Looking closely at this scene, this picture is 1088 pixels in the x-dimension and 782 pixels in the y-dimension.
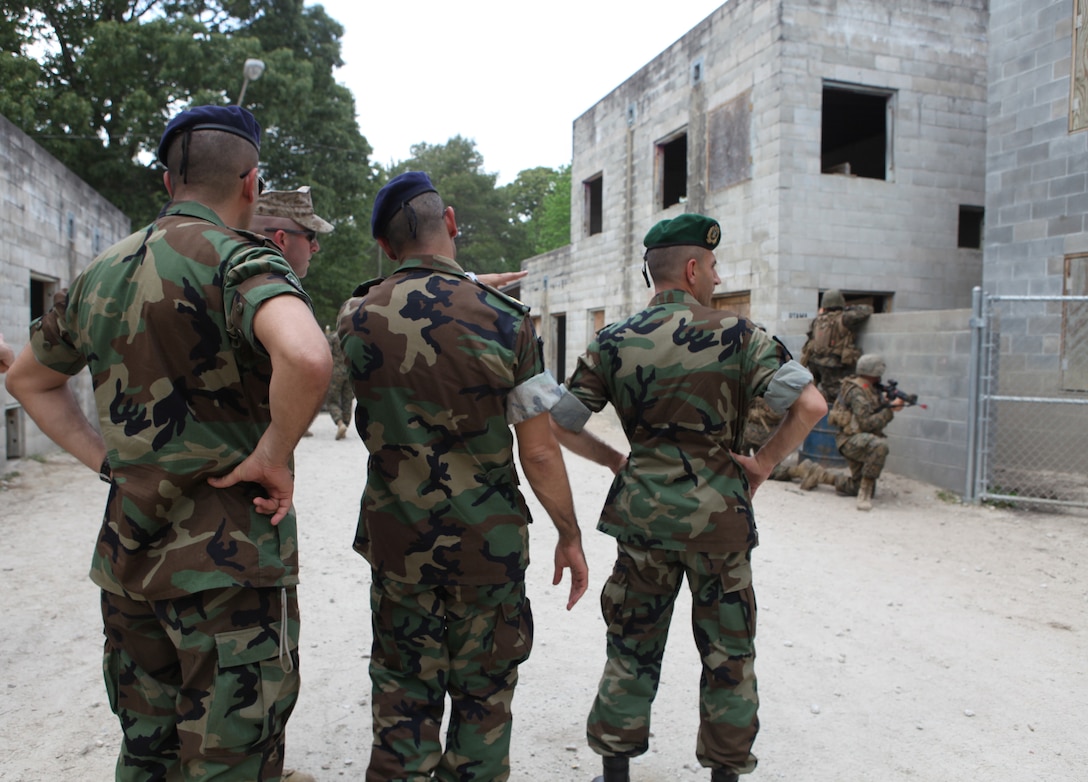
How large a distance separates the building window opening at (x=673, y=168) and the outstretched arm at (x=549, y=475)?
11.7 m

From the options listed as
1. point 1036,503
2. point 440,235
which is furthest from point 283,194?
point 1036,503

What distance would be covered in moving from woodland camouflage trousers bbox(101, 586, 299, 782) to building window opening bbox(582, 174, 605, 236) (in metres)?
15.4

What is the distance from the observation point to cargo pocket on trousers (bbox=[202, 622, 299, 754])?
5.63 ft

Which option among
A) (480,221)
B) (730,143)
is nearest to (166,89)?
(730,143)

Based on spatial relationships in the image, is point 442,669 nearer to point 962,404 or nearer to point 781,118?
point 962,404

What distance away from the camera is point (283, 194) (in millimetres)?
3438

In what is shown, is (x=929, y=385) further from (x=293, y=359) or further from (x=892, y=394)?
(x=293, y=359)

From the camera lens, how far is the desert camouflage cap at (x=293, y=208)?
333cm

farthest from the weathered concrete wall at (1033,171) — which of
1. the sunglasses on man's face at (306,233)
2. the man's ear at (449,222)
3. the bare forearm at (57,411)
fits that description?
the bare forearm at (57,411)

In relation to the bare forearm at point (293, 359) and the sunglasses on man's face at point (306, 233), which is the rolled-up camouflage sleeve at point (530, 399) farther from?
the sunglasses on man's face at point (306, 233)

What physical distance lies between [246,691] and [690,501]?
1387 mm

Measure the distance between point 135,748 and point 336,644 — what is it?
1.94 m

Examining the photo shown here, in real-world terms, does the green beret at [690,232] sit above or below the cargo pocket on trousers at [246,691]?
above

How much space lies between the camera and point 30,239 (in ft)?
30.3
